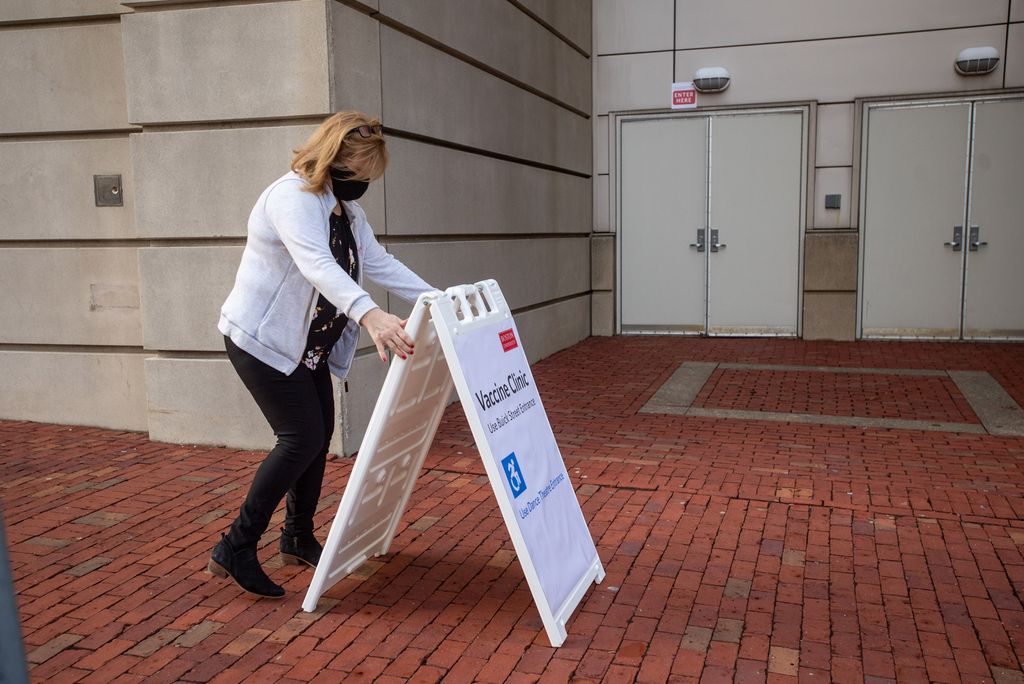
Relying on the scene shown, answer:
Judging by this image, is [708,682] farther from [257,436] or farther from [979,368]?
[979,368]

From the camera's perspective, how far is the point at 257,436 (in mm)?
6309

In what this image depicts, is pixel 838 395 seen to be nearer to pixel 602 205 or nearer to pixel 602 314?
pixel 602 314

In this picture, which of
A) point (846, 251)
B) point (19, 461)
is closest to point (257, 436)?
point (19, 461)

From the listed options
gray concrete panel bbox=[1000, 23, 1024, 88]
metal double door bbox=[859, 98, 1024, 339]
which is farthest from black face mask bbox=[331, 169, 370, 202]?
gray concrete panel bbox=[1000, 23, 1024, 88]

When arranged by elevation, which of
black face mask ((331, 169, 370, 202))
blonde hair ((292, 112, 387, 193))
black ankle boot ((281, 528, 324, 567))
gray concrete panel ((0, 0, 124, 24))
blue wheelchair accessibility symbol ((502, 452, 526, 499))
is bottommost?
black ankle boot ((281, 528, 324, 567))

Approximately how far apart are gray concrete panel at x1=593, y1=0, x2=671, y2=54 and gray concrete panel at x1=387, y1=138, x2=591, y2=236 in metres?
2.27

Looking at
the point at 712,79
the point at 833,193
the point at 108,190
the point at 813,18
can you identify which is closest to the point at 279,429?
the point at 108,190

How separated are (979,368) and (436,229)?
20.1 feet

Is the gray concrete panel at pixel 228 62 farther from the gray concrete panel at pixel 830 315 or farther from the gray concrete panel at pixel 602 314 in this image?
the gray concrete panel at pixel 830 315

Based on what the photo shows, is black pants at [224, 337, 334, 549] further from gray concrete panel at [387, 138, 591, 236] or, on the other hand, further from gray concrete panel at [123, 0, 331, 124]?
gray concrete panel at [387, 138, 591, 236]

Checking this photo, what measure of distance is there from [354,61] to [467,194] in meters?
2.24

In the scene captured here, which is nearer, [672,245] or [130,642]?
[130,642]

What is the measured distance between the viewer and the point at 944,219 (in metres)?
11.7

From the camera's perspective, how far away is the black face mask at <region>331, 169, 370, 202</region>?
3.60m
